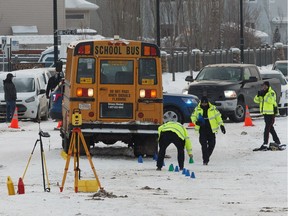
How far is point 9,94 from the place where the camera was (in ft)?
108

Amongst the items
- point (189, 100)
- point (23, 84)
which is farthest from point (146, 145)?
point (23, 84)

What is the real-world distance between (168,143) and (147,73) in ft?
8.24

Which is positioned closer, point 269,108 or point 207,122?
point 207,122

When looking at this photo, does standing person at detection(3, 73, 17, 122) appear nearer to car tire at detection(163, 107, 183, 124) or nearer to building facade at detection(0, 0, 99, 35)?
car tire at detection(163, 107, 183, 124)

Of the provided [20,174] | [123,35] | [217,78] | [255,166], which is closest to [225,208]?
[20,174]

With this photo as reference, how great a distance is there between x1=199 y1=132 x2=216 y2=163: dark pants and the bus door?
1453 mm

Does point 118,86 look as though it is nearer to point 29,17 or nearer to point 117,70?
point 117,70

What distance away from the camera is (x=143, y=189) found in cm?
1609

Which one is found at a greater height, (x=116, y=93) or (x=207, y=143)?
(x=116, y=93)

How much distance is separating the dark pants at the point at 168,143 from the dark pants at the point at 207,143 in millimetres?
1450

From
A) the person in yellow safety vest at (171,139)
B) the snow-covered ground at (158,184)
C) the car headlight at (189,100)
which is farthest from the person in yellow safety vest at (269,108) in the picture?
the person in yellow safety vest at (171,139)

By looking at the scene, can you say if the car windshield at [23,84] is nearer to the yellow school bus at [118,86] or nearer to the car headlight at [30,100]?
the car headlight at [30,100]

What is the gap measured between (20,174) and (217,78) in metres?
16.2

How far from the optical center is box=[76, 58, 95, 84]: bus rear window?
21578 millimetres
